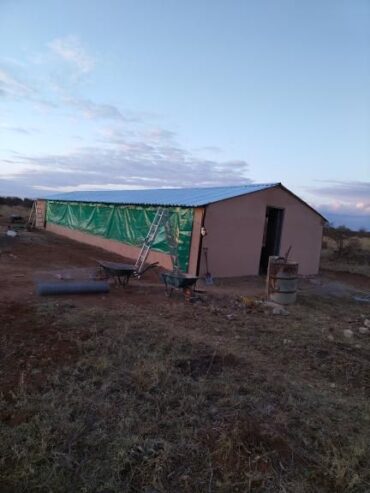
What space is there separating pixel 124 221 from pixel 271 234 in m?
5.59

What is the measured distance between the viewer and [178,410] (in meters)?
3.77

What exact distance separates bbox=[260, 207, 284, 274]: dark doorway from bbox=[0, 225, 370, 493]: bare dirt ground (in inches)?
278

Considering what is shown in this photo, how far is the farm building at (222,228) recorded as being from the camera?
11.8 meters

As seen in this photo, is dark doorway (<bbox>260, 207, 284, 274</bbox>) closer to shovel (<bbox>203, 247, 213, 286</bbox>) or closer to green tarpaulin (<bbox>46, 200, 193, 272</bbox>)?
shovel (<bbox>203, 247, 213, 286</bbox>)

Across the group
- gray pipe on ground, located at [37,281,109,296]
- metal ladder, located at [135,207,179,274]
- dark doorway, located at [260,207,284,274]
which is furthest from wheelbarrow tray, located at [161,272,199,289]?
dark doorway, located at [260,207,284,274]

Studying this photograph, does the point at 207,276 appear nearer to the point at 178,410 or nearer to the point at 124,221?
the point at 124,221

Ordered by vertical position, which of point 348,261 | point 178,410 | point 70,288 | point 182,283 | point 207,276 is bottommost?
point 178,410

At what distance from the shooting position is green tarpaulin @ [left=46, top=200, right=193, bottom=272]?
12078 mm

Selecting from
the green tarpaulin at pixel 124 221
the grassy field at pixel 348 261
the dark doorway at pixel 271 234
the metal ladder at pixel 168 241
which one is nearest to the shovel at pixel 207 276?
the green tarpaulin at pixel 124 221

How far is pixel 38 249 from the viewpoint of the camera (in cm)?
1580

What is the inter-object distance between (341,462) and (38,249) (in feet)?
47.4

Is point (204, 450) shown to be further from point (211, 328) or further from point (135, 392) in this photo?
point (211, 328)

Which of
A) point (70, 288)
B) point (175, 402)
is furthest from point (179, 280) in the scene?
point (175, 402)

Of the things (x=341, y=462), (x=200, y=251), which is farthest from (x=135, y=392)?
(x=200, y=251)
